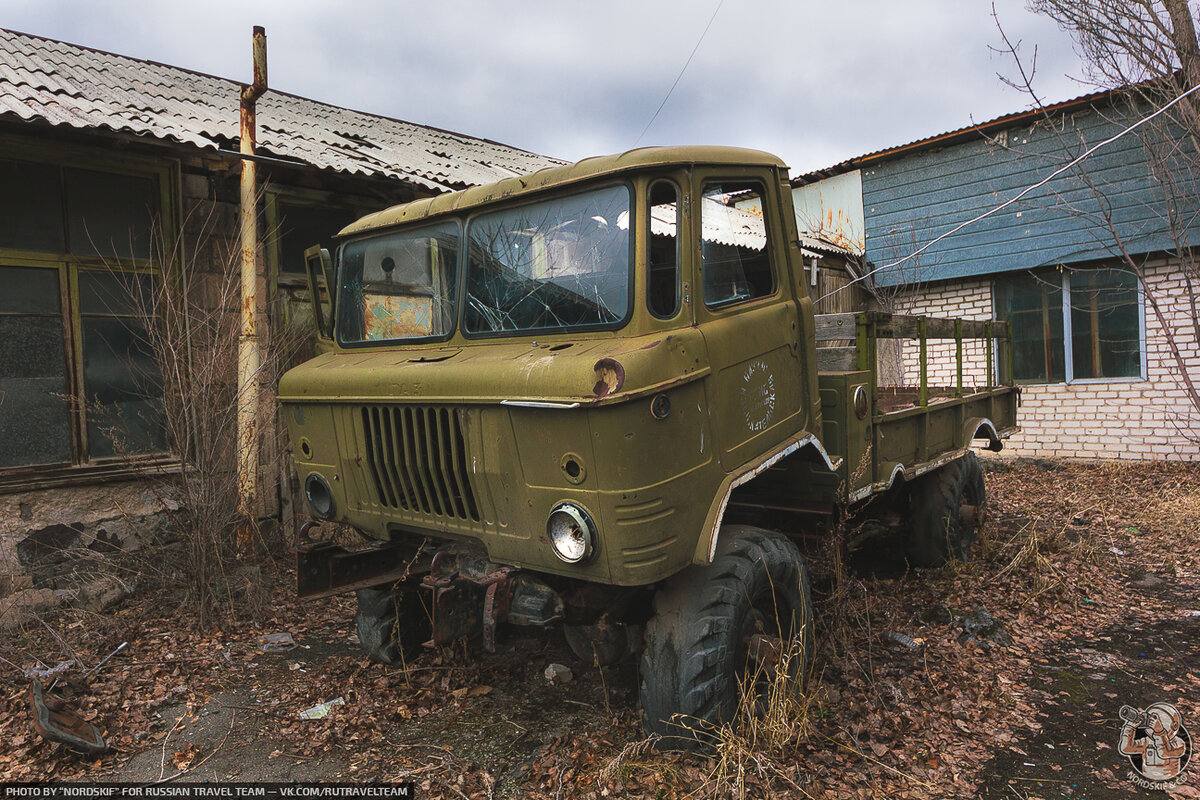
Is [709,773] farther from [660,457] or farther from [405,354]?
[405,354]

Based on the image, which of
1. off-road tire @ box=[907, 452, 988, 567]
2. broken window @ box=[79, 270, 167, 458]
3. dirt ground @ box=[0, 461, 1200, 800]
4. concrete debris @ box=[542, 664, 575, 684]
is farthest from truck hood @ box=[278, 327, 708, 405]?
off-road tire @ box=[907, 452, 988, 567]

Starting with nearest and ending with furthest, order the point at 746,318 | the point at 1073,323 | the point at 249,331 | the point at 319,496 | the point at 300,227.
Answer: the point at 746,318 → the point at 319,496 → the point at 249,331 → the point at 300,227 → the point at 1073,323

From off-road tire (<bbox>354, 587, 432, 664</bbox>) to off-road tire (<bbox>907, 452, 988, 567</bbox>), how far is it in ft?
11.7

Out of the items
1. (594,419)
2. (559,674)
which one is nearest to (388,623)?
(559,674)

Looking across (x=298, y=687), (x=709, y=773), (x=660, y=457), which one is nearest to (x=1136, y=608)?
(x=709, y=773)

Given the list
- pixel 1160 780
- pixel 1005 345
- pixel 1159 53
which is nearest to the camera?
pixel 1160 780

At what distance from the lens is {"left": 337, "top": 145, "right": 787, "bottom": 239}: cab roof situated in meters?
3.00

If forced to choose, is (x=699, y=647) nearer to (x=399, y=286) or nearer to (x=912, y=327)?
(x=399, y=286)

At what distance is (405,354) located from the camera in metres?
3.53

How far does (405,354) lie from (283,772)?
1898mm

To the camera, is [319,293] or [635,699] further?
[319,293]

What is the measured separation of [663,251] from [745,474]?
995 mm

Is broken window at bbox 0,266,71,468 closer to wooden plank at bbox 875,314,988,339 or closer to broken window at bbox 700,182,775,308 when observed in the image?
broken window at bbox 700,182,775,308

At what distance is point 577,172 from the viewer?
316cm
